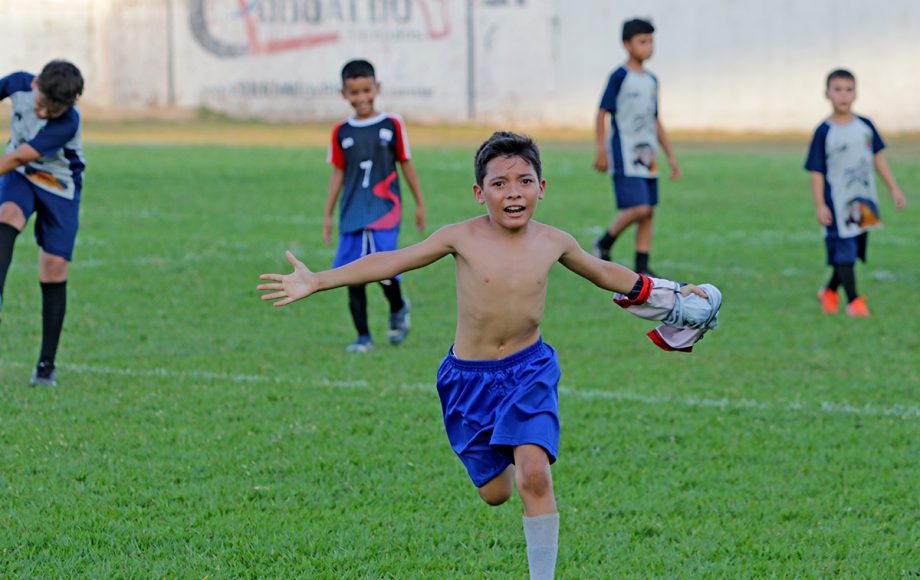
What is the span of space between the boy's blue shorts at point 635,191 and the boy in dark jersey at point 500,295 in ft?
24.3

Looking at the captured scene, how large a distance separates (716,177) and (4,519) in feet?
58.2

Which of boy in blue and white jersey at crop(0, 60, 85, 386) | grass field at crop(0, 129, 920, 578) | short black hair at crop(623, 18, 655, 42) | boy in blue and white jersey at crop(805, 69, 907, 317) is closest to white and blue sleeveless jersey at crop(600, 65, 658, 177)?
short black hair at crop(623, 18, 655, 42)

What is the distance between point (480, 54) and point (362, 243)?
27.1 m

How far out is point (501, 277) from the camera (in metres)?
4.54

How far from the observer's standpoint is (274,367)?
329 inches

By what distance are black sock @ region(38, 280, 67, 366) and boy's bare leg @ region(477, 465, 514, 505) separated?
150 inches

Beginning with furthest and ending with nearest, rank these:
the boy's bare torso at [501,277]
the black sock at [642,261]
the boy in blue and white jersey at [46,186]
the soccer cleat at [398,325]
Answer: the black sock at [642,261] < the soccer cleat at [398,325] < the boy in blue and white jersey at [46,186] < the boy's bare torso at [501,277]

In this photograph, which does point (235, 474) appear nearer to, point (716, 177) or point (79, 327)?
point (79, 327)

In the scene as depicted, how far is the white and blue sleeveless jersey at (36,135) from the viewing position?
7.47m

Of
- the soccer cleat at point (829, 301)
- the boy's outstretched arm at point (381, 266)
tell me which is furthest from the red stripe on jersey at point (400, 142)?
the boy's outstretched arm at point (381, 266)

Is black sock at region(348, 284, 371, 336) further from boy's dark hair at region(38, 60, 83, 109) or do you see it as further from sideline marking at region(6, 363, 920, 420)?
boy's dark hair at region(38, 60, 83, 109)

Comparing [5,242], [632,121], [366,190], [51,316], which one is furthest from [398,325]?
[632,121]

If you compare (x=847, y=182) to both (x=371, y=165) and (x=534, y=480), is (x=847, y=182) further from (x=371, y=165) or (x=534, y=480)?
(x=534, y=480)

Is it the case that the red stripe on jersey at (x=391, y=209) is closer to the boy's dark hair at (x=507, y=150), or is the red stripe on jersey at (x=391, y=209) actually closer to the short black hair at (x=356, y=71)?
the short black hair at (x=356, y=71)
